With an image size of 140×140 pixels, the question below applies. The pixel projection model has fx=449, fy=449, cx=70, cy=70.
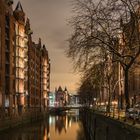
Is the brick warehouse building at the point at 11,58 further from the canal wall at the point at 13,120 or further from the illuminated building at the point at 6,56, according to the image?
the canal wall at the point at 13,120

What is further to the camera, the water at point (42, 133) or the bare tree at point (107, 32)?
the water at point (42, 133)

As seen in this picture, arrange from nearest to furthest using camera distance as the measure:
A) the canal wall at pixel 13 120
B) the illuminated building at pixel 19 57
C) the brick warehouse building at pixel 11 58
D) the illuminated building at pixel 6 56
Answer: the canal wall at pixel 13 120, the illuminated building at pixel 6 56, the brick warehouse building at pixel 11 58, the illuminated building at pixel 19 57

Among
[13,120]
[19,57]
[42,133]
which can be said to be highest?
[19,57]

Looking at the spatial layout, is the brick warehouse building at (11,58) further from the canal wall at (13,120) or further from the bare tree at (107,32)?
the bare tree at (107,32)

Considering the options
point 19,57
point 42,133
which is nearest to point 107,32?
point 42,133

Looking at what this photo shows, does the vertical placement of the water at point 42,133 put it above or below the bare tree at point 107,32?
below

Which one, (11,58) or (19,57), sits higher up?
(19,57)

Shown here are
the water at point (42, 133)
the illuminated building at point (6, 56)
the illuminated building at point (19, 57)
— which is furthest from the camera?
the illuminated building at point (19, 57)

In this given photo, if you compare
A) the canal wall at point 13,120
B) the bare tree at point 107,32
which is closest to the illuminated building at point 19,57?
the canal wall at point 13,120

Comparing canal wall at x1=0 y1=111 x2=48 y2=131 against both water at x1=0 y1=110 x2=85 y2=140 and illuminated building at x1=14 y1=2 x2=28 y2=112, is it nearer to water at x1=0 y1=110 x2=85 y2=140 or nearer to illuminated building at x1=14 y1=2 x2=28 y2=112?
water at x1=0 y1=110 x2=85 y2=140

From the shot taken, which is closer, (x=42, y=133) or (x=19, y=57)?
Answer: (x=42, y=133)

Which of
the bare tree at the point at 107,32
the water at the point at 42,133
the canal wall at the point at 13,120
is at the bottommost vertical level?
the water at the point at 42,133

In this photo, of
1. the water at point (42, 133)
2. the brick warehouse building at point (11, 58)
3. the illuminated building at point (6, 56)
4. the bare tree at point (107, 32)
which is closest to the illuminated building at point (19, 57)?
the brick warehouse building at point (11, 58)

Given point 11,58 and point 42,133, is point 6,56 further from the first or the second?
point 42,133
